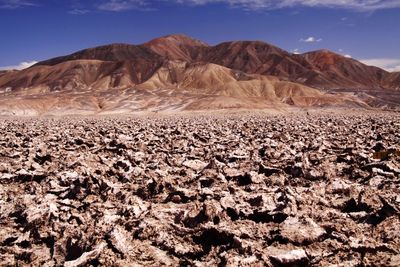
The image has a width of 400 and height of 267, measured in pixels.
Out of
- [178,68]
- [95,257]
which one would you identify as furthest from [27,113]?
[95,257]

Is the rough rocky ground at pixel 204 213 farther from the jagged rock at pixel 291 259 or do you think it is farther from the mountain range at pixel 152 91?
the mountain range at pixel 152 91

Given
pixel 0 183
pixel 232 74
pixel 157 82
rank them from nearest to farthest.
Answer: pixel 0 183 < pixel 157 82 < pixel 232 74

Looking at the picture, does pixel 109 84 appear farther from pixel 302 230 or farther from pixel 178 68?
pixel 302 230

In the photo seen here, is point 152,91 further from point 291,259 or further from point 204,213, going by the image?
point 291,259

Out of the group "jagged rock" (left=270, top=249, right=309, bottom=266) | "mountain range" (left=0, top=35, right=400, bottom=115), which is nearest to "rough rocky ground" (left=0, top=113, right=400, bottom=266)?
"jagged rock" (left=270, top=249, right=309, bottom=266)

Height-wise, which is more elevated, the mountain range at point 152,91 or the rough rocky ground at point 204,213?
the mountain range at point 152,91

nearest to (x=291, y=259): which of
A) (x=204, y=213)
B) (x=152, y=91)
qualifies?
(x=204, y=213)

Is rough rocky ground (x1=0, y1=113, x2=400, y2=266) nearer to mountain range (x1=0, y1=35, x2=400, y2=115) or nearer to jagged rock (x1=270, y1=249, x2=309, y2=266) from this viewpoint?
jagged rock (x1=270, y1=249, x2=309, y2=266)

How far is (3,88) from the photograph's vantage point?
15912 cm

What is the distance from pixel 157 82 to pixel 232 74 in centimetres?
2512

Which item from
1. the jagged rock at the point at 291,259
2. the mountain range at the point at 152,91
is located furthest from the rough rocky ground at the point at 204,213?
the mountain range at the point at 152,91

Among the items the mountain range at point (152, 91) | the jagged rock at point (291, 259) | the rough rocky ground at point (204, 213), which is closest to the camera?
the jagged rock at point (291, 259)

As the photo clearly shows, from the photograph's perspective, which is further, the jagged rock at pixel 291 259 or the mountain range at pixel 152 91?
the mountain range at pixel 152 91

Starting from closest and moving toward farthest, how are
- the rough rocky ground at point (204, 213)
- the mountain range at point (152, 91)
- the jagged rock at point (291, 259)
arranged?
the jagged rock at point (291, 259) → the rough rocky ground at point (204, 213) → the mountain range at point (152, 91)
